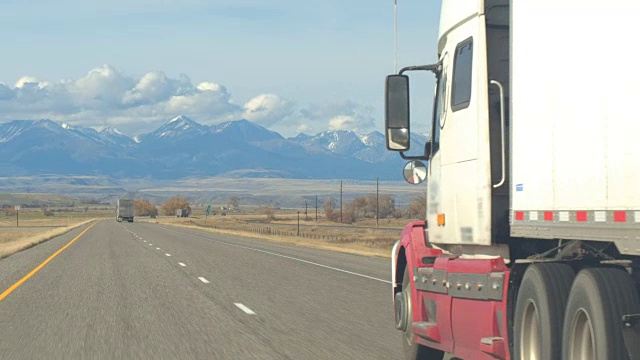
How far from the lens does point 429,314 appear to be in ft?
29.8

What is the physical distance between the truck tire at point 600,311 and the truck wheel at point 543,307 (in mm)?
240

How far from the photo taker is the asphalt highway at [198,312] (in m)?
10.7

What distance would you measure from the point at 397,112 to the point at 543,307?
287 cm

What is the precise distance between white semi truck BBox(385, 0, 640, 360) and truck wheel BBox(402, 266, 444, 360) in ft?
0.04

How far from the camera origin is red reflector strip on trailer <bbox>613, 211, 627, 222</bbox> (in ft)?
17.1

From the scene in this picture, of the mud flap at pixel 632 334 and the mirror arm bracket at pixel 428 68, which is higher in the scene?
the mirror arm bracket at pixel 428 68

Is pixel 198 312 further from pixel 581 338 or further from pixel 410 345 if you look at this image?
pixel 581 338

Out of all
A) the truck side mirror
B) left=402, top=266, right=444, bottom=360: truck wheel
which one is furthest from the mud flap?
left=402, top=266, right=444, bottom=360: truck wheel

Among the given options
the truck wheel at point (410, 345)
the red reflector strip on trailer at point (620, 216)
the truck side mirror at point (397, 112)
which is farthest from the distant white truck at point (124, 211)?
the red reflector strip on trailer at point (620, 216)

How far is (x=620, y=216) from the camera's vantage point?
5.25 metres

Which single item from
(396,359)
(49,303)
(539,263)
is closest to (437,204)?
(396,359)

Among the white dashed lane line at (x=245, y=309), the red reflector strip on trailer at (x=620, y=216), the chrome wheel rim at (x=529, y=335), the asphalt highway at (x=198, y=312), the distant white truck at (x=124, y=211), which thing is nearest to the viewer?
the red reflector strip on trailer at (x=620, y=216)

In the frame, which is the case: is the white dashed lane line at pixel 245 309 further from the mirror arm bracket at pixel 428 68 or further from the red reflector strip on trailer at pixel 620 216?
the red reflector strip on trailer at pixel 620 216

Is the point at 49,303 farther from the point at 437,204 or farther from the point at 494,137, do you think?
the point at 494,137
